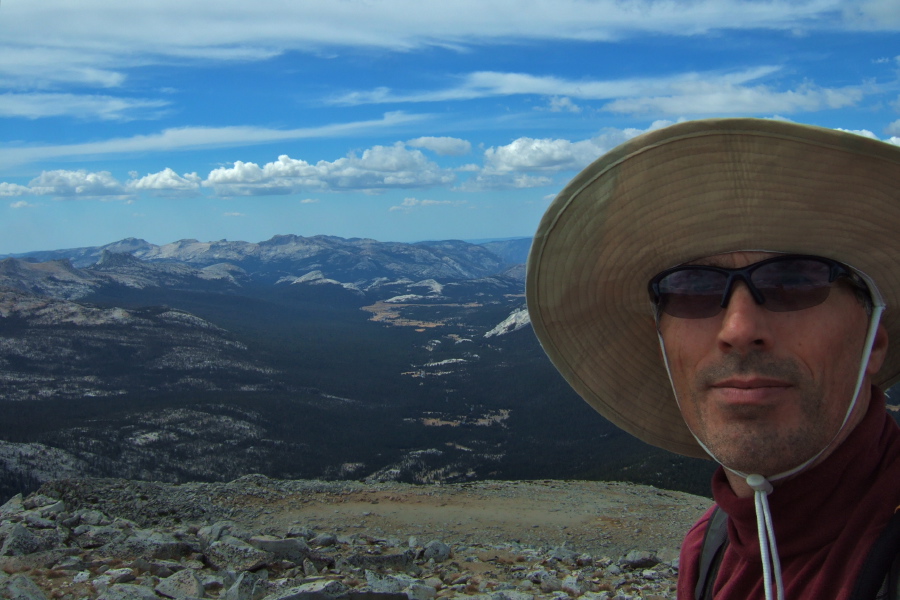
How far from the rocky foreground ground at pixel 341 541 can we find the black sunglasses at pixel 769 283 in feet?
29.9

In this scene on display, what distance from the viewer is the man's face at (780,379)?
2.46 meters

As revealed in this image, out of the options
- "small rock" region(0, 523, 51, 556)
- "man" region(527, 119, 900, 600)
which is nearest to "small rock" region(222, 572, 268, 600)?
"small rock" region(0, 523, 51, 556)

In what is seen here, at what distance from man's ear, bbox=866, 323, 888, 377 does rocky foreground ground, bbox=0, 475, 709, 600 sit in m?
9.31

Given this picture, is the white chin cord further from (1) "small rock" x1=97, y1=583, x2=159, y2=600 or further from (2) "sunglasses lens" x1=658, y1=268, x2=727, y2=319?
(1) "small rock" x1=97, y1=583, x2=159, y2=600

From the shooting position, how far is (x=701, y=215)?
2785 mm

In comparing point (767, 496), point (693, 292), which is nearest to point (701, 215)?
point (693, 292)

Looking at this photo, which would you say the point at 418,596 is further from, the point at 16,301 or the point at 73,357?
the point at 16,301

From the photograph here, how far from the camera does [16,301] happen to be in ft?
548

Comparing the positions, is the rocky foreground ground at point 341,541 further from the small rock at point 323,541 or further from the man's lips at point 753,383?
the man's lips at point 753,383

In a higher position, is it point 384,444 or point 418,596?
point 418,596

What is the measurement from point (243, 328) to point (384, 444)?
372ft

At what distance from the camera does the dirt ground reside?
63.6 ft

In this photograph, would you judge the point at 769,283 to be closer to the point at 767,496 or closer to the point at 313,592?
the point at 767,496

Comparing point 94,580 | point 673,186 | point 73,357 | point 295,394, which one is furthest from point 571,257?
point 73,357
